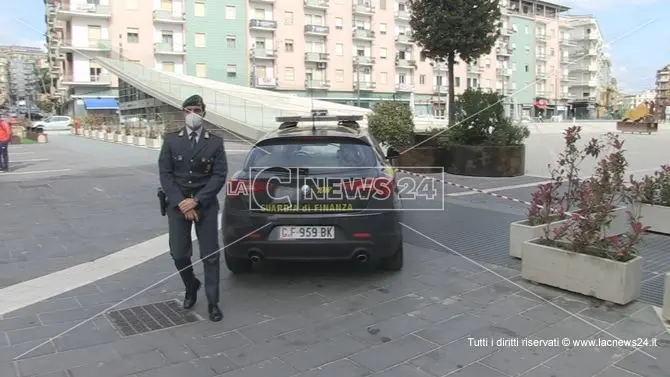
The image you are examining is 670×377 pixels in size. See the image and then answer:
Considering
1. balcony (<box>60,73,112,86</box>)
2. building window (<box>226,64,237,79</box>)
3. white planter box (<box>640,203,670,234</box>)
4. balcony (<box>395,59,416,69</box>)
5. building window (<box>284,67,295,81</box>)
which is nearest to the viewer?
white planter box (<box>640,203,670,234</box>)

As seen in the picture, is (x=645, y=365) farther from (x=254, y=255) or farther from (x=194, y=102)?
(x=194, y=102)

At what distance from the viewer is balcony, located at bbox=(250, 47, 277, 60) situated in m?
60.6

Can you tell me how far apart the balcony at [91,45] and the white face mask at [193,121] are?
2147 inches

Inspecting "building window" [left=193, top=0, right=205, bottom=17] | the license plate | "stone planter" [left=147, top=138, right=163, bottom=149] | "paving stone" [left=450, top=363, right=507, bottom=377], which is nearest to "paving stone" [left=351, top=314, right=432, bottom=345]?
"paving stone" [left=450, top=363, right=507, bottom=377]

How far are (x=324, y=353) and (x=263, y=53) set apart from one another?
2370 inches

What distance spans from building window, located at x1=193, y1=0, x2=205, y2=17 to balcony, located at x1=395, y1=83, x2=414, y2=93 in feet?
85.6

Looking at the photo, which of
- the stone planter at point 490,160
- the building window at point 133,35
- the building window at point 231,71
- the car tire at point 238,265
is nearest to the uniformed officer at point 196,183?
the car tire at point 238,265

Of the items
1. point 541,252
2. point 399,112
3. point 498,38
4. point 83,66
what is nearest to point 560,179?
point 541,252

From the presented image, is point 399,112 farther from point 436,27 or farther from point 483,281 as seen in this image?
point 483,281

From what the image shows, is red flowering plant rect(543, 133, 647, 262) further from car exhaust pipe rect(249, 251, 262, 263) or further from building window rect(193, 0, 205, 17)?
building window rect(193, 0, 205, 17)

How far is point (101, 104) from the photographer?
54781 mm

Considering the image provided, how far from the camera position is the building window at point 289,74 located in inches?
2498

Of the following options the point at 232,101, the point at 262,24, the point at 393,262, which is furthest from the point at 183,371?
the point at 262,24

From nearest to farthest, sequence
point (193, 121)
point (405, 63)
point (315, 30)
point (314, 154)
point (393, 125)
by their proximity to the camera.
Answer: point (193, 121) → point (314, 154) → point (393, 125) → point (315, 30) → point (405, 63)
